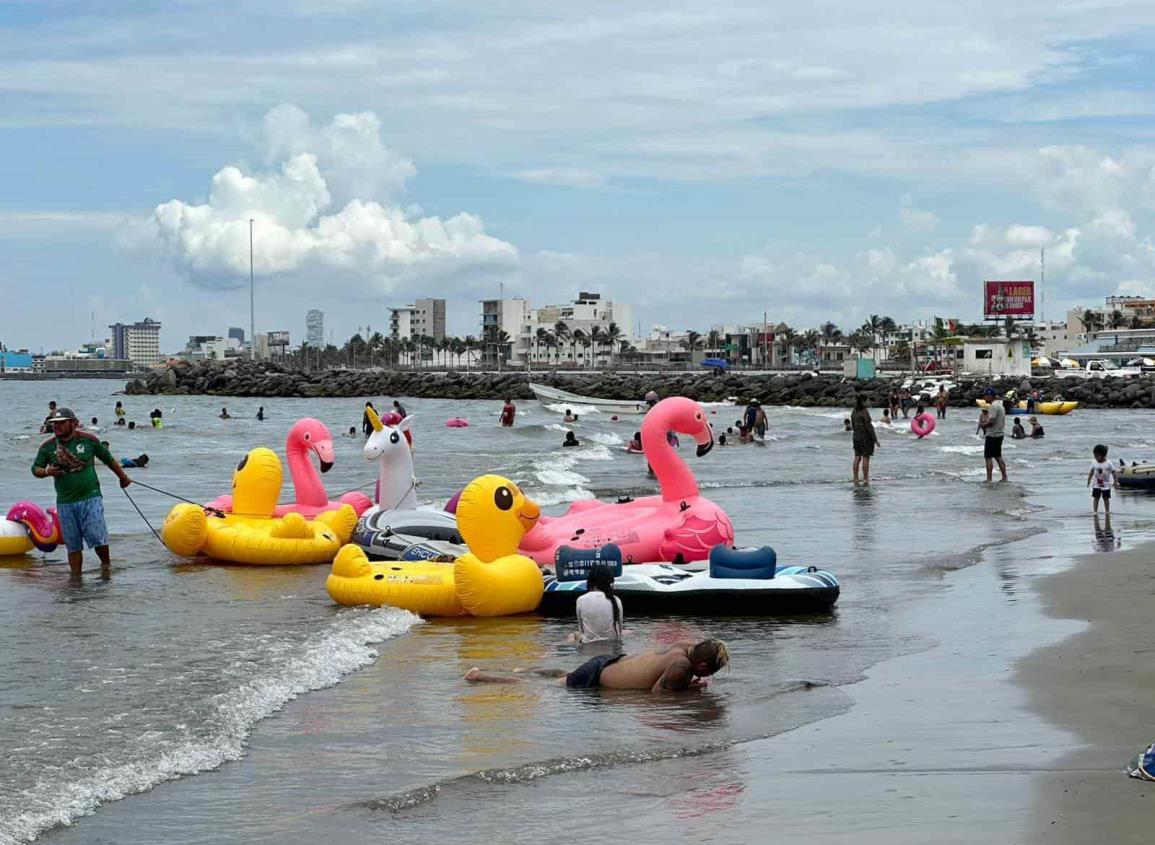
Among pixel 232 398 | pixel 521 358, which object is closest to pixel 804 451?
pixel 232 398

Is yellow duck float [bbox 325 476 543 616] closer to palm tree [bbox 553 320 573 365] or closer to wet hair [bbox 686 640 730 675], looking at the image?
wet hair [bbox 686 640 730 675]

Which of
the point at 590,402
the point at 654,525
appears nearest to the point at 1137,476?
the point at 654,525

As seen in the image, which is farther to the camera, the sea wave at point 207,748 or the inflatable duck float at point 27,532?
the inflatable duck float at point 27,532

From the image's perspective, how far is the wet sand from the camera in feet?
20.8

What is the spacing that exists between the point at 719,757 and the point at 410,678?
10.1 feet

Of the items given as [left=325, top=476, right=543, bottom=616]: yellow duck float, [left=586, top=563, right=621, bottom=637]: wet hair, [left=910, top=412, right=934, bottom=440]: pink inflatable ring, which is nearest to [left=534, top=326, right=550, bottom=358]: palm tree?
[left=910, top=412, right=934, bottom=440]: pink inflatable ring

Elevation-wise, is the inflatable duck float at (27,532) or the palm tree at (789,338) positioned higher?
the palm tree at (789,338)

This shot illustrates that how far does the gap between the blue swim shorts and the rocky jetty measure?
221ft

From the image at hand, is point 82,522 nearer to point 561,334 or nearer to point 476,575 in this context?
point 476,575

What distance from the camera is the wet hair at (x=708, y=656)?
30.9 ft

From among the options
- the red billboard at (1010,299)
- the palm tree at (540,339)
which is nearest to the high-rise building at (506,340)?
the palm tree at (540,339)

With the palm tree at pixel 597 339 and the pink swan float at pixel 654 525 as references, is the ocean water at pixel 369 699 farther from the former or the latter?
the palm tree at pixel 597 339

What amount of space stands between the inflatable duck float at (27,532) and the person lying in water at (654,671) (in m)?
9.08

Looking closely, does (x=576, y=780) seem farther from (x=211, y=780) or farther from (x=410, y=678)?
(x=410, y=678)
